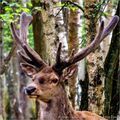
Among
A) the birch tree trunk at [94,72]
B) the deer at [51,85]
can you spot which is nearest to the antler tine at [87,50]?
the deer at [51,85]

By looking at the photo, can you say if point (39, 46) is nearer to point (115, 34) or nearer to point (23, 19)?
point (115, 34)

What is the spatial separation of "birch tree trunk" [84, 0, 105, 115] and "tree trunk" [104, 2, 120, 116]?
0.98 m

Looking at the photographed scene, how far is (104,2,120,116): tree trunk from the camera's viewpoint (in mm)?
10273

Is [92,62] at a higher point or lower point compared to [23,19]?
lower

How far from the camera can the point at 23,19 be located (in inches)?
341

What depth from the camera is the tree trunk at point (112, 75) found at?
10.3 metres

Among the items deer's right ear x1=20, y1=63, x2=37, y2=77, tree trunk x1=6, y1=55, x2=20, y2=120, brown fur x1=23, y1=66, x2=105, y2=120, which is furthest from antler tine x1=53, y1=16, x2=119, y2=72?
tree trunk x1=6, y1=55, x2=20, y2=120

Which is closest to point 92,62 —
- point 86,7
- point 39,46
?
point 86,7

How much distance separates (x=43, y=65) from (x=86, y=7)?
1.88 metres

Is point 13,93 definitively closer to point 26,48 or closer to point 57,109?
point 26,48

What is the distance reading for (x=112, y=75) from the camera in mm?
10359

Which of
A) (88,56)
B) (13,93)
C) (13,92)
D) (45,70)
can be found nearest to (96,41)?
(45,70)

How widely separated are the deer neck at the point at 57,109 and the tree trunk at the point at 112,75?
99.2 inches

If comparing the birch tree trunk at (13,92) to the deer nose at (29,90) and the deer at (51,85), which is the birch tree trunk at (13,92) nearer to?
the deer at (51,85)
